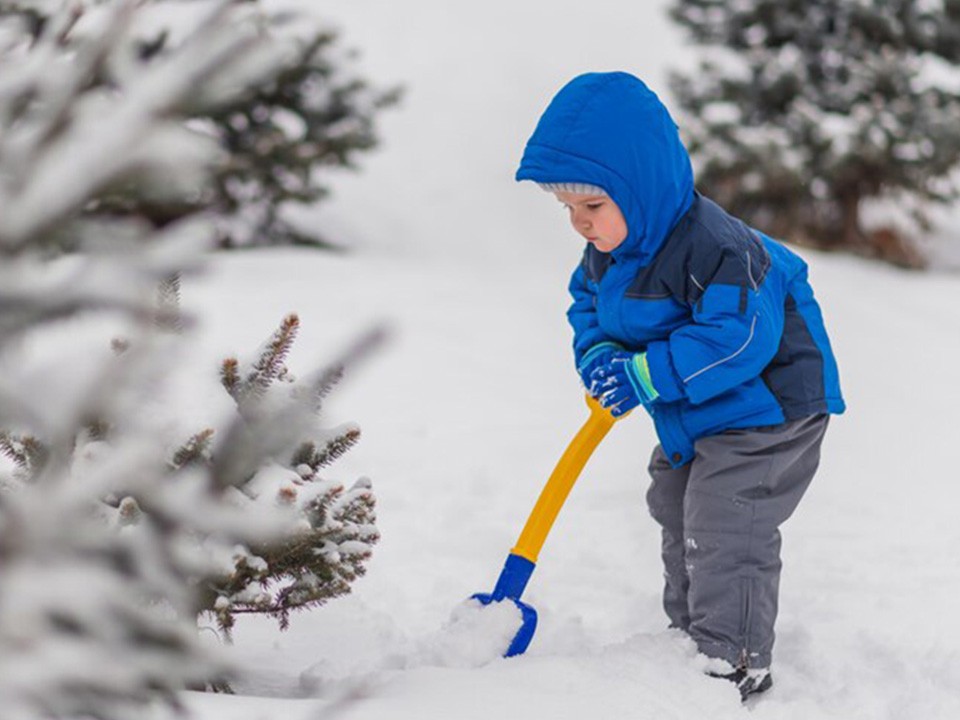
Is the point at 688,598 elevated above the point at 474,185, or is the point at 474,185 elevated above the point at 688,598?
the point at 474,185

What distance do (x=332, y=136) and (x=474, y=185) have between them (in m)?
3.68

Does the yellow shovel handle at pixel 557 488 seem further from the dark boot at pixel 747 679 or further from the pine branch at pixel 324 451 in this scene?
the pine branch at pixel 324 451

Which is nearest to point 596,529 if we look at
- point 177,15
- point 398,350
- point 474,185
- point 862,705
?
point 862,705

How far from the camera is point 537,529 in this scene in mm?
3271

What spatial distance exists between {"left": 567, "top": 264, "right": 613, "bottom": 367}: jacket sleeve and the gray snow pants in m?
0.42

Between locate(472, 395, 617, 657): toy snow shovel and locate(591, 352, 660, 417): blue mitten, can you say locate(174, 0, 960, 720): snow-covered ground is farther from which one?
locate(591, 352, 660, 417): blue mitten

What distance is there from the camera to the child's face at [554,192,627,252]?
307cm

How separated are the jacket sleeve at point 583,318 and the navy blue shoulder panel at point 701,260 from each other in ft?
0.91

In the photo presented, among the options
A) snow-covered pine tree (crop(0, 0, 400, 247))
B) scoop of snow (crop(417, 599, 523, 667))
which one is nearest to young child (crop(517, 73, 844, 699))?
scoop of snow (crop(417, 599, 523, 667))

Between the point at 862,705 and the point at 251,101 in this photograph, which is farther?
the point at 251,101

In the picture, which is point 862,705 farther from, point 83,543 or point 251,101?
point 251,101

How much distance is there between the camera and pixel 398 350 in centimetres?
679

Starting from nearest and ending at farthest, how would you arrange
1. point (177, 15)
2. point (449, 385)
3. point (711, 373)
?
point (711, 373) → point (449, 385) → point (177, 15)

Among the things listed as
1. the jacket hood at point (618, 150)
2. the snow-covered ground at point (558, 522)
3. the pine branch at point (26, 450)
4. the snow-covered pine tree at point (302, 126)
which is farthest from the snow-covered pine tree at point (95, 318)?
the snow-covered pine tree at point (302, 126)
